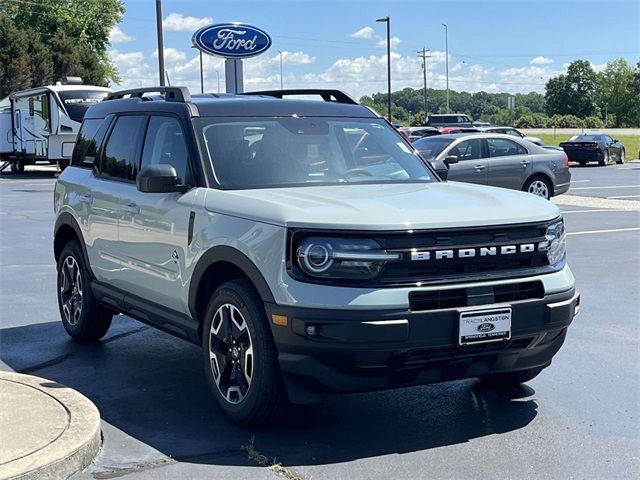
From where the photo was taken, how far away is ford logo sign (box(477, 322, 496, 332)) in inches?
172

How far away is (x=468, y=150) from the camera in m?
17.1

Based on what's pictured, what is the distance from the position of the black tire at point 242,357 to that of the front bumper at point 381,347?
0.13 meters

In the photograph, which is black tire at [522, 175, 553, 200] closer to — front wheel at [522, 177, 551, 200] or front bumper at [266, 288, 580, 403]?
front wheel at [522, 177, 551, 200]

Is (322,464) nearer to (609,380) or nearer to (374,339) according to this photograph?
(374,339)

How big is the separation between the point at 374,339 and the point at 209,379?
1287 mm

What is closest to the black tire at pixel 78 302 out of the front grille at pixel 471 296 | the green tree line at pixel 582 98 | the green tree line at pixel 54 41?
the front grille at pixel 471 296

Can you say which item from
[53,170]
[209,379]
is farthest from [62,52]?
[209,379]

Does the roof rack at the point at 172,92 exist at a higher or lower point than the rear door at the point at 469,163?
higher

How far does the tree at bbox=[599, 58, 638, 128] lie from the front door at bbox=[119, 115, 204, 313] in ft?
402

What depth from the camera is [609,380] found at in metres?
5.73

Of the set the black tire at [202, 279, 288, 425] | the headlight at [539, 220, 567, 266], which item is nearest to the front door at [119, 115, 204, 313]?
the black tire at [202, 279, 288, 425]

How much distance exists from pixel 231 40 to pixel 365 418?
18.5 metres

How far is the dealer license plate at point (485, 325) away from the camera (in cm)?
433

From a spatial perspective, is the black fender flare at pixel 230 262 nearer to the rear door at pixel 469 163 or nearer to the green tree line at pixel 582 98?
the rear door at pixel 469 163
